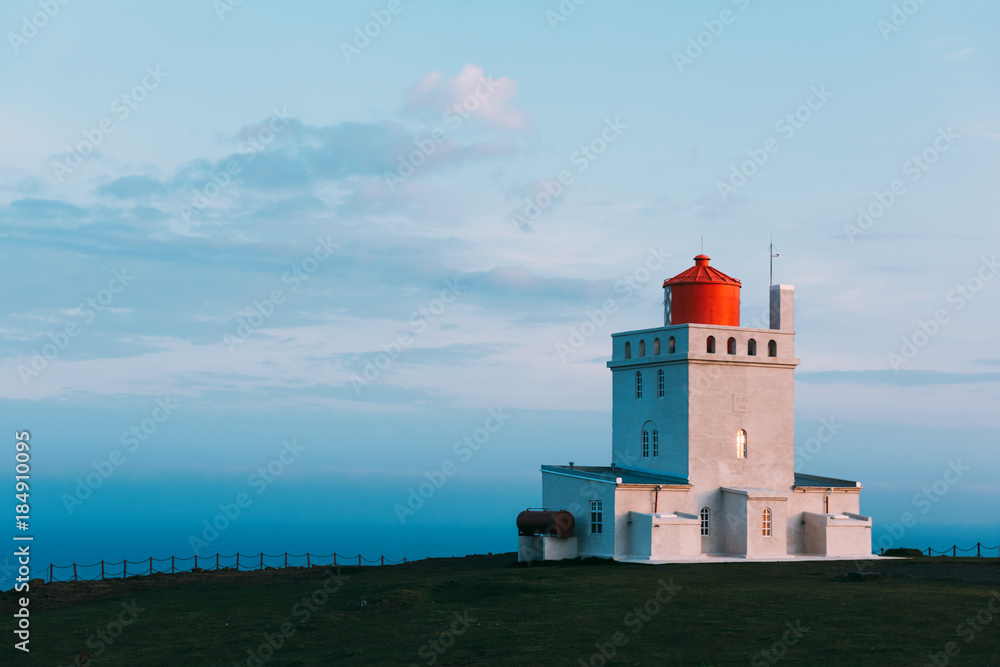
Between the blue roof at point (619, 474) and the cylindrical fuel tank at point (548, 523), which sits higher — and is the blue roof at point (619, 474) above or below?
above

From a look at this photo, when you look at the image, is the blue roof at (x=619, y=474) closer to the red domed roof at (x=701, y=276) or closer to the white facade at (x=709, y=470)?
the white facade at (x=709, y=470)

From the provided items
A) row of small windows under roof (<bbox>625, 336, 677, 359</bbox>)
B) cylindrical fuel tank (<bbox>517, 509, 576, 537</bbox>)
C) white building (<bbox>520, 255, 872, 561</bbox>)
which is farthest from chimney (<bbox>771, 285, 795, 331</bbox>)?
cylindrical fuel tank (<bbox>517, 509, 576, 537</bbox>)

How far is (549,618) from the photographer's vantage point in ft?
93.0

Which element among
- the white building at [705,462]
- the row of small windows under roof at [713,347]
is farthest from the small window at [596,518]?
the row of small windows under roof at [713,347]

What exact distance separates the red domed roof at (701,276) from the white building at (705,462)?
0.06 metres

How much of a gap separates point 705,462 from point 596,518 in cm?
492

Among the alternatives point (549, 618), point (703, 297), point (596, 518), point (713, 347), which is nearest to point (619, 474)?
point (596, 518)

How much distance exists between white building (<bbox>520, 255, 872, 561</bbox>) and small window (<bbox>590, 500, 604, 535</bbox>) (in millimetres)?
39

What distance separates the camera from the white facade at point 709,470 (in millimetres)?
41312

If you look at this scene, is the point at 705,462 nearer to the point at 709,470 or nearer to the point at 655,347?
the point at 709,470

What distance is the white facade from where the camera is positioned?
41312mm

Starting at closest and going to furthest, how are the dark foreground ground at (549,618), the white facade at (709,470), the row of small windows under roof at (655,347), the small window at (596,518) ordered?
the dark foreground ground at (549,618) → the white facade at (709,470) → the small window at (596,518) → the row of small windows under roof at (655,347)

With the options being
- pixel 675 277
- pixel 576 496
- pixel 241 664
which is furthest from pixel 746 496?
pixel 241 664

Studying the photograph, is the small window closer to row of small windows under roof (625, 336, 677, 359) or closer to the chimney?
row of small windows under roof (625, 336, 677, 359)
